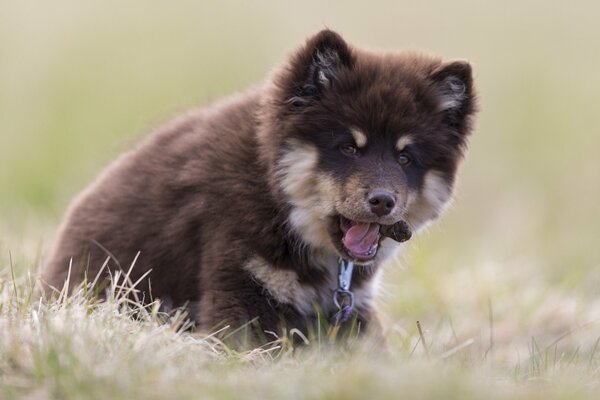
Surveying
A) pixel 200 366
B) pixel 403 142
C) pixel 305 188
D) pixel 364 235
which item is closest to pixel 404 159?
pixel 403 142

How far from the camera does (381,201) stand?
664 centimetres

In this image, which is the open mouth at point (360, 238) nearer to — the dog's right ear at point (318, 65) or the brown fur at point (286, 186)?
the brown fur at point (286, 186)

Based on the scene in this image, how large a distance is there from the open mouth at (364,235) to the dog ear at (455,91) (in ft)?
2.55

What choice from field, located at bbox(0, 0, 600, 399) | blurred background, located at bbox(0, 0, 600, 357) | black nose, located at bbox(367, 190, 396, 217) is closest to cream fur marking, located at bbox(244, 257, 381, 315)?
field, located at bbox(0, 0, 600, 399)

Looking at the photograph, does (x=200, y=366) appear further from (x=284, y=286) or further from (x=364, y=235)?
(x=364, y=235)

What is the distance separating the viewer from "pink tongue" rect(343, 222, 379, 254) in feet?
22.7

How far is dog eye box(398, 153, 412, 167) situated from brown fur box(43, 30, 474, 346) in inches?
2.0

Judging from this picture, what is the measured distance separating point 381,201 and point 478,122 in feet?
24.0

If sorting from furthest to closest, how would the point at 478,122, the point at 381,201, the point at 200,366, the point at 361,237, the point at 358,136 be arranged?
the point at 478,122 < the point at 361,237 < the point at 358,136 < the point at 381,201 < the point at 200,366

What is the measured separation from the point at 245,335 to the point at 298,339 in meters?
0.74

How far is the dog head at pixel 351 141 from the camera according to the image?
267 inches

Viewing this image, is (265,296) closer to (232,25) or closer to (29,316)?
(29,316)

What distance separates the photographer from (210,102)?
8.30 m

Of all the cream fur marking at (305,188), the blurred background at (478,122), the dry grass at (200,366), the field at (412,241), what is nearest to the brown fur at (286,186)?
the cream fur marking at (305,188)
